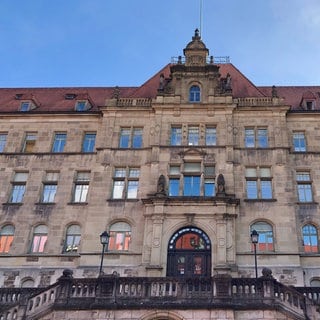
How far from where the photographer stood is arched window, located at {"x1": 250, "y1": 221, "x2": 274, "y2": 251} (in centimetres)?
2756

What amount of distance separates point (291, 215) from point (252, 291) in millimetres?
10147

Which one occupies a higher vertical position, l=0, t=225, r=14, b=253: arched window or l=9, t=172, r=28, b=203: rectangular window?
l=9, t=172, r=28, b=203: rectangular window

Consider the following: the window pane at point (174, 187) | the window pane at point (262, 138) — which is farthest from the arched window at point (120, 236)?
the window pane at point (262, 138)

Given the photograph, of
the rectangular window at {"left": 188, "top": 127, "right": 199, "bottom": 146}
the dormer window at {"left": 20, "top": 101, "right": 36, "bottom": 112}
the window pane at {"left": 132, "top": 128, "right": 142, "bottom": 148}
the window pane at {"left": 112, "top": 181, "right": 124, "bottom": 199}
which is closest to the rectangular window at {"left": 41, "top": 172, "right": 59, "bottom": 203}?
the window pane at {"left": 112, "top": 181, "right": 124, "bottom": 199}

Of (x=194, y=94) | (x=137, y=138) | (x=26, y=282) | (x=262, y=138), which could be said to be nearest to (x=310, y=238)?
(x=262, y=138)

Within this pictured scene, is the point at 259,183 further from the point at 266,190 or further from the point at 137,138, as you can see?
the point at 137,138

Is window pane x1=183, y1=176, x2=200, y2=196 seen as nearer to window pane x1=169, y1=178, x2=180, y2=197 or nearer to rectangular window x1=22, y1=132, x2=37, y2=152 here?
window pane x1=169, y1=178, x2=180, y2=197

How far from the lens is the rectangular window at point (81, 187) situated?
30.6m

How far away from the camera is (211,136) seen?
31578 millimetres

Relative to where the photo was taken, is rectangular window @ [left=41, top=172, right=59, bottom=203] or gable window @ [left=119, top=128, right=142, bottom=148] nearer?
rectangular window @ [left=41, top=172, right=59, bottom=203]

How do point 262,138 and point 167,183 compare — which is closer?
point 167,183

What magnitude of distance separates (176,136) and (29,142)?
11.0m

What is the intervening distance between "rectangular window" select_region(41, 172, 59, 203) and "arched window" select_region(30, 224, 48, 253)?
2.00 meters

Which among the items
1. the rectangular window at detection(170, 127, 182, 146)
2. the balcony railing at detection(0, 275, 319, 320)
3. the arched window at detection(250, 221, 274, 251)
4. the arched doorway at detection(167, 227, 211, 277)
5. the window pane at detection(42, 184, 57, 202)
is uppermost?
the rectangular window at detection(170, 127, 182, 146)
